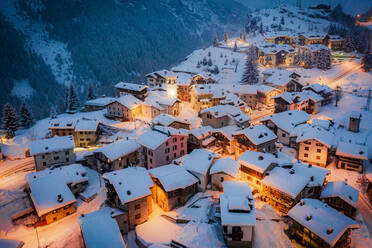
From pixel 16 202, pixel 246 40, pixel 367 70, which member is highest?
pixel 246 40

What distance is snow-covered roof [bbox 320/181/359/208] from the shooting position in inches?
1363

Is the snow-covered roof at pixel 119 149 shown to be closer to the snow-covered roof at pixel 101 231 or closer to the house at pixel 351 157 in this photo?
the snow-covered roof at pixel 101 231

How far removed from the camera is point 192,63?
413 ft

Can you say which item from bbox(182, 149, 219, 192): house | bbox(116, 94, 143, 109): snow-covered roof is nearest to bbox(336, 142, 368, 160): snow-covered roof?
bbox(182, 149, 219, 192): house

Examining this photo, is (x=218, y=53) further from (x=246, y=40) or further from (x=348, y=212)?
(x=348, y=212)

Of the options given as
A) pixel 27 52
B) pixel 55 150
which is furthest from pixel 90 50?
pixel 55 150

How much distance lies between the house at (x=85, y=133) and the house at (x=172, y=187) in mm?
24400

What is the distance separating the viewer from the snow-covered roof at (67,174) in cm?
4234

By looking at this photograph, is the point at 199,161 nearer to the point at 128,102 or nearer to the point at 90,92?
the point at 128,102

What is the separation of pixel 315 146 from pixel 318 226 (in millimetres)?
20687

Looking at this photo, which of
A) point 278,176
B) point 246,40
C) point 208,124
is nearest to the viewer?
point 278,176

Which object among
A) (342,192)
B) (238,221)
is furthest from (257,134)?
(238,221)

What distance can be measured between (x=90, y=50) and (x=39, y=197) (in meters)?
174

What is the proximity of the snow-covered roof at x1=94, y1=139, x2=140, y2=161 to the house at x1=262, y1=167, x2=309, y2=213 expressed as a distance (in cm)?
2313
